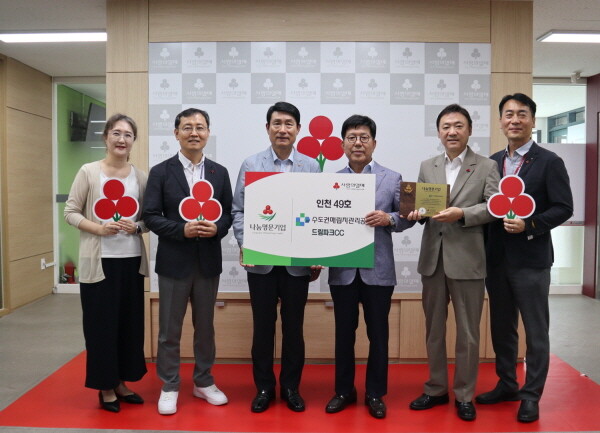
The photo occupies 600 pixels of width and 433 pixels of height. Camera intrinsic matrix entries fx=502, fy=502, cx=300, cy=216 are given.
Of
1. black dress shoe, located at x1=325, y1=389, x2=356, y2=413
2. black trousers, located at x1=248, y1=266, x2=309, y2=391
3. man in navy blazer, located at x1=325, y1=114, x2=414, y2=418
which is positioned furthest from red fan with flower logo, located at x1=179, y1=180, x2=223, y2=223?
black dress shoe, located at x1=325, y1=389, x2=356, y2=413

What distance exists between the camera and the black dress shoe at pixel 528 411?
9.12 feet

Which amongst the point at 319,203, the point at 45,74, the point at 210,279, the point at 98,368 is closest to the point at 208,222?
the point at 210,279

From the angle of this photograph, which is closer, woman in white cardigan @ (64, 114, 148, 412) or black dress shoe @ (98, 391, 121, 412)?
woman in white cardigan @ (64, 114, 148, 412)

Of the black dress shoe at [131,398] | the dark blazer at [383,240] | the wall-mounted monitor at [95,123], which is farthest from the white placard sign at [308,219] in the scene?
the wall-mounted monitor at [95,123]

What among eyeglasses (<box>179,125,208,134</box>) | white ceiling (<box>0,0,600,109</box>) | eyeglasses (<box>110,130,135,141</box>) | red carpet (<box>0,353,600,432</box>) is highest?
white ceiling (<box>0,0,600,109</box>)

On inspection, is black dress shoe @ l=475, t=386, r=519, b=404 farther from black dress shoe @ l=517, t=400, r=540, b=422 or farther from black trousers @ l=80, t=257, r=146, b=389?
black trousers @ l=80, t=257, r=146, b=389

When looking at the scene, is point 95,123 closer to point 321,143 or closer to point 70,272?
point 70,272

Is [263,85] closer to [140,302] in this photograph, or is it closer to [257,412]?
[140,302]

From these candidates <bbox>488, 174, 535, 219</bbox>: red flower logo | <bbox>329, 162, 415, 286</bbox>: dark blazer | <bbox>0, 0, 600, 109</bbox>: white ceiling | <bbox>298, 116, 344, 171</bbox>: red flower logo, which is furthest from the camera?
<bbox>0, 0, 600, 109</bbox>: white ceiling

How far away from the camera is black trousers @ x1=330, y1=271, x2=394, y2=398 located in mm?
2801

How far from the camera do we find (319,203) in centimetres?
276

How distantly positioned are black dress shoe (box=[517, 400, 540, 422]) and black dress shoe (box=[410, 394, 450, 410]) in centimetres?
41

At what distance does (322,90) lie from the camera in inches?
147

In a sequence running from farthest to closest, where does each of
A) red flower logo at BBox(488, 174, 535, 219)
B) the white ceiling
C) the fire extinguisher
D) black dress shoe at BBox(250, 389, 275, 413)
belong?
1. the fire extinguisher
2. the white ceiling
3. black dress shoe at BBox(250, 389, 275, 413)
4. red flower logo at BBox(488, 174, 535, 219)
